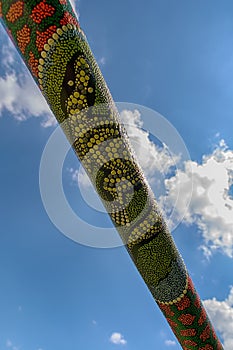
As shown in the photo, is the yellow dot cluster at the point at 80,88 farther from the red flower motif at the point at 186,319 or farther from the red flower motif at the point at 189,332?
the red flower motif at the point at 189,332

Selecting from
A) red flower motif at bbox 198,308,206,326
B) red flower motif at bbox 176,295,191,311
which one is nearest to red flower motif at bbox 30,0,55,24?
red flower motif at bbox 176,295,191,311

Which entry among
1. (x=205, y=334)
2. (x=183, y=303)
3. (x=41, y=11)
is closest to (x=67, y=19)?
(x=41, y=11)

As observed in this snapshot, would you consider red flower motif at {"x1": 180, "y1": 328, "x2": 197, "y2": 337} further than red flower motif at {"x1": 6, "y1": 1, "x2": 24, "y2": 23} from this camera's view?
Yes

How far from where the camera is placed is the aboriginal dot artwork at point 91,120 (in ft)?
4.78

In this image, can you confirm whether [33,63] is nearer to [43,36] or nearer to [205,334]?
[43,36]

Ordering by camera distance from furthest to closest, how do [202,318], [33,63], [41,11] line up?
[202,318] → [33,63] → [41,11]

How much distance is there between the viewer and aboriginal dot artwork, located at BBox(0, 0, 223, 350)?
146 cm

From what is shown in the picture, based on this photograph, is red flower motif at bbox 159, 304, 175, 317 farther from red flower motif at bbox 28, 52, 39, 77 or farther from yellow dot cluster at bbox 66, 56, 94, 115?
red flower motif at bbox 28, 52, 39, 77

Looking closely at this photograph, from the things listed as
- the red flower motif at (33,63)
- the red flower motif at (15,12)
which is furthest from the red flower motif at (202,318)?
the red flower motif at (15,12)

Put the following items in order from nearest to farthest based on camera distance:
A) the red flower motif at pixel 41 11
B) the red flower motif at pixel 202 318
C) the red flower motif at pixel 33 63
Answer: the red flower motif at pixel 41 11
the red flower motif at pixel 33 63
the red flower motif at pixel 202 318

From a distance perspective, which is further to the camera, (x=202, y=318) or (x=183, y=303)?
(x=202, y=318)

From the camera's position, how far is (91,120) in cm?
164

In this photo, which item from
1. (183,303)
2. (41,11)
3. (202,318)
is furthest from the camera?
(202,318)

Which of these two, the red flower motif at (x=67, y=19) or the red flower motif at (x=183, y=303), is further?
the red flower motif at (x=183, y=303)
